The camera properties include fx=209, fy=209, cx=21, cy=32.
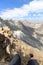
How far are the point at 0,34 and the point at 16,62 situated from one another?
12.2 metres

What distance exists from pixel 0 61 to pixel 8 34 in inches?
200

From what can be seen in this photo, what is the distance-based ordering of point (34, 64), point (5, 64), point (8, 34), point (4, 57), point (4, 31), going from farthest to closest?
1. point (8, 34)
2. point (4, 31)
3. point (4, 57)
4. point (5, 64)
5. point (34, 64)

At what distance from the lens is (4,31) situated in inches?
829

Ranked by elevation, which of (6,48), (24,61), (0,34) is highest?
(0,34)

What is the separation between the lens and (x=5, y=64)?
59.0 ft

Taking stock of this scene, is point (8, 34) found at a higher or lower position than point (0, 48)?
higher

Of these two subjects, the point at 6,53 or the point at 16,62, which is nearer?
the point at 16,62

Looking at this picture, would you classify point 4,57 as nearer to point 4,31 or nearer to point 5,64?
point 5,64

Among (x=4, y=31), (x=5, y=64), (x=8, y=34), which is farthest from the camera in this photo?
(x=8, y=34)

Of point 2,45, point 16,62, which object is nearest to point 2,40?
point 2,45

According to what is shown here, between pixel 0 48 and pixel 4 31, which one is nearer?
pixel 0 48

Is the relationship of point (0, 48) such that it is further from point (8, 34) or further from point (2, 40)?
point (8, 34)

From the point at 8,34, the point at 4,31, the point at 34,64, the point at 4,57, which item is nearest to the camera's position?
the point at 34,64

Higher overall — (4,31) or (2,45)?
(4,31)
